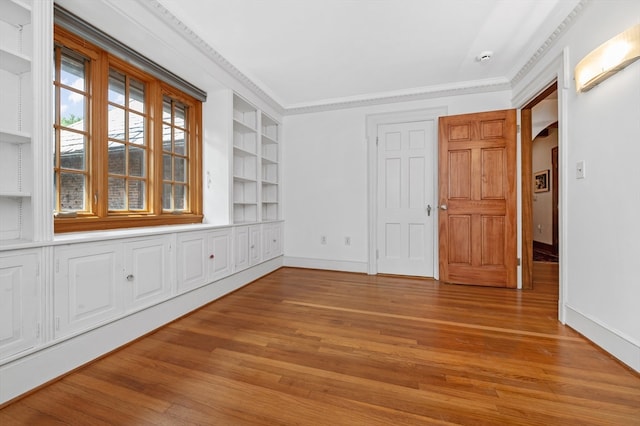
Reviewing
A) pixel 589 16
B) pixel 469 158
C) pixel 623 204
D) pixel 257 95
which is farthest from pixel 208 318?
pixel 589 16

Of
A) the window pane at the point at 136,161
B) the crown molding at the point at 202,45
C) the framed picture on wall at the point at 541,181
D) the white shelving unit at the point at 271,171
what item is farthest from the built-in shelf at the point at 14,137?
the framed picture on wall at the point at 541,181

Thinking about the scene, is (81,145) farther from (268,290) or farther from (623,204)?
(623,204)

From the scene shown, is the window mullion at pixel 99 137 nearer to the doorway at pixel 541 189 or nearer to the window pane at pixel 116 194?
the window pane at pixel 116 194

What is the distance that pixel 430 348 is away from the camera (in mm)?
1923

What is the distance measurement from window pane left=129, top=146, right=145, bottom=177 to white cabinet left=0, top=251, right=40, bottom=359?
4.16 ft

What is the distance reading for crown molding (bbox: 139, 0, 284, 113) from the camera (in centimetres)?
210

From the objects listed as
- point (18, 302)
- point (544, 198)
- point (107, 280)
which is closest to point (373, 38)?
point (107, 280)

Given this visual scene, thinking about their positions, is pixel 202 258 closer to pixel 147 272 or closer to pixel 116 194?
pixel 147 272

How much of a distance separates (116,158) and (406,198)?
3.35m

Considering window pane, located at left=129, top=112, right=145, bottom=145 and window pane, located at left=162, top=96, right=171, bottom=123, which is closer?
window pane, located at left=129, top=112, right=145, bottom=145

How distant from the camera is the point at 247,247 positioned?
11.6ft

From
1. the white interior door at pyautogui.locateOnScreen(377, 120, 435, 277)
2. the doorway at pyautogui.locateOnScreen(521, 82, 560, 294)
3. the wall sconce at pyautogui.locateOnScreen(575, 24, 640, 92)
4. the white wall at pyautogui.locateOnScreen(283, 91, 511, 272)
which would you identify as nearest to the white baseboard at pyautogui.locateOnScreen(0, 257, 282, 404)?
the white wall at pyautogui.locateOnScreen(283, 91, 511, 272)

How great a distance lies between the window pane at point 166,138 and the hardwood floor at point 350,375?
1726mm

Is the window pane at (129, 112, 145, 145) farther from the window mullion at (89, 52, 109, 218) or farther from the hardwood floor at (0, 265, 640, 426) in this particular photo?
the hardwood floor at (0, 265, 640, 426)
